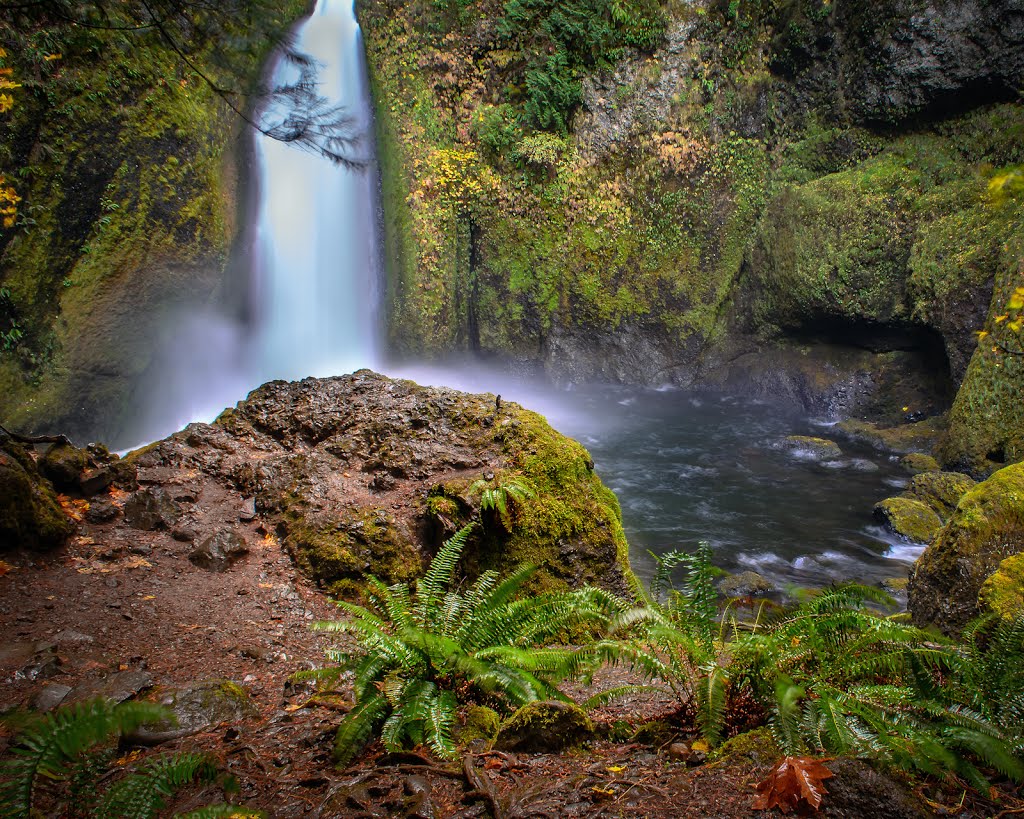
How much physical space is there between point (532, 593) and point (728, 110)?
14.0 meters

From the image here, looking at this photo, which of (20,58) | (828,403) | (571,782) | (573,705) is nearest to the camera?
(571,782)

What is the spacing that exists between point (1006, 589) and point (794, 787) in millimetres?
2506

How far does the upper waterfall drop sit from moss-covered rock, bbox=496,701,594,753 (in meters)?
12.4

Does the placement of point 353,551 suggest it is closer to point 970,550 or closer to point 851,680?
point 851,680

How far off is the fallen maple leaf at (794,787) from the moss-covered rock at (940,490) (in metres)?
8.49

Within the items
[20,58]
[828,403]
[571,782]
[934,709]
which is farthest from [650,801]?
[828,403]

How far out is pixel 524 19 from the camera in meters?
13.7

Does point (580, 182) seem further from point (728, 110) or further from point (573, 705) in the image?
point (573, 705)

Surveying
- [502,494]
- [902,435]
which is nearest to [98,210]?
[502,494]

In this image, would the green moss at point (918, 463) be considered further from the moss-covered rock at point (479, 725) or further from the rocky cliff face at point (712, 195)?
the moss-covered rock at point (479, 725)

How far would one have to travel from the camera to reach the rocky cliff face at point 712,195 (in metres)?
12.0

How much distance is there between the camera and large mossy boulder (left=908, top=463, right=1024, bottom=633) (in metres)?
3.94

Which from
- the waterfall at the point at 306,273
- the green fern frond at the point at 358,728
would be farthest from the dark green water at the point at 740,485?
the waterfall at the point at 306,273

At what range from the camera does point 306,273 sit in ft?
46.5
